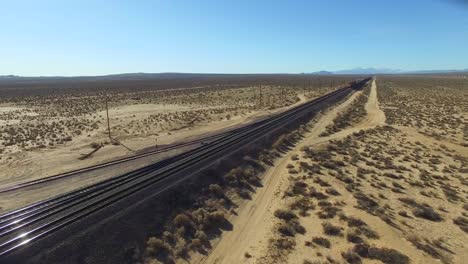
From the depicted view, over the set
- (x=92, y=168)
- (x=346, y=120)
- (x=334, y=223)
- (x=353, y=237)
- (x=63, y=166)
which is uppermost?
(x=92, y=168)

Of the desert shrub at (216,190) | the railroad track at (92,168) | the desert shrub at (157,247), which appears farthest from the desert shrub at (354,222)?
the railroad track at (92,168)

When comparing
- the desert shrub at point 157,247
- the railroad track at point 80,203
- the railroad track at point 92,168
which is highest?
the railroad track at point 80,203

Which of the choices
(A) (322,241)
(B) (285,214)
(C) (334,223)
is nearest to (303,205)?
(B) (285,214)

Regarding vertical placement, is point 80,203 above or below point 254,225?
above

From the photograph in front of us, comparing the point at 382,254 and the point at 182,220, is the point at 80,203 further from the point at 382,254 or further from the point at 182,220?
the point at 382,254

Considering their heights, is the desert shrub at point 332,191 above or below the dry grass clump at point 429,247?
above

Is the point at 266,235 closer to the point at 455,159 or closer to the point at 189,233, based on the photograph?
the point at 189,233

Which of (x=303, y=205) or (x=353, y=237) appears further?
(x=303, y=205)

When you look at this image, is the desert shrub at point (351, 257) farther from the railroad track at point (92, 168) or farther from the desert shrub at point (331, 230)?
the railroad track at point (92, 168)
